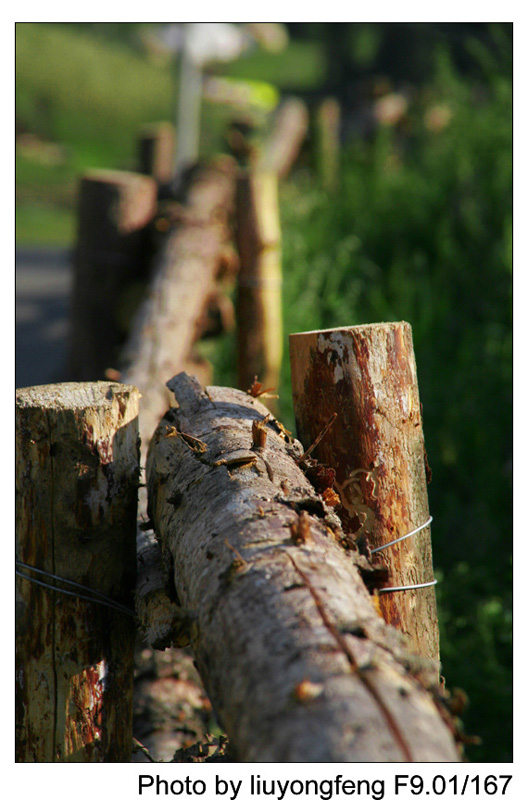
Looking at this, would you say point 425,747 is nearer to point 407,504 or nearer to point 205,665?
point 205,665

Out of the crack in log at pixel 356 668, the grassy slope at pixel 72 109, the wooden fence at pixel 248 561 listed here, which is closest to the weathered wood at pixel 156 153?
the wooden fence at pixel 248 561

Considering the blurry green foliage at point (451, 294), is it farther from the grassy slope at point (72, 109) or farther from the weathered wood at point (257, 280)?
the grassy slope at point (72, 109)

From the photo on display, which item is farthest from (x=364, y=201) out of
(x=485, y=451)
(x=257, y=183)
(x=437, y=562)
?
(x=437, y=562)

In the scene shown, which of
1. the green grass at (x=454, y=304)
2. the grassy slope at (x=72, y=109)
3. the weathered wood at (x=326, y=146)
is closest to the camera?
the green grass at (x=454, y=304)

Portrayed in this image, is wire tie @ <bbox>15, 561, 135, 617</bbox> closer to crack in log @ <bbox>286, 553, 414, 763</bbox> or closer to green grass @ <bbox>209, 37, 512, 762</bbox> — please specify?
crack in log @ <bbox>286, 553, 414, 763</bbox>

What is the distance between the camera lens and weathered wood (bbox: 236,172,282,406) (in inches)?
166

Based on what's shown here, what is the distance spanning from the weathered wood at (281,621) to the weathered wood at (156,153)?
17.8ft

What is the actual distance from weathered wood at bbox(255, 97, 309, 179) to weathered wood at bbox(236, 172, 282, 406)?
12.3ft

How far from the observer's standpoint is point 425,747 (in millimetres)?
796

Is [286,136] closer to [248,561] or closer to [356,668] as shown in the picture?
[248,561]

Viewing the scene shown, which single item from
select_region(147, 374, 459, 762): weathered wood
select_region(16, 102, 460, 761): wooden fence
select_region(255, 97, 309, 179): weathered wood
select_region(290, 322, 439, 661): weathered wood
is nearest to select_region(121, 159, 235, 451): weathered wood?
select_region(16, 102, 460, 761): wooden fence

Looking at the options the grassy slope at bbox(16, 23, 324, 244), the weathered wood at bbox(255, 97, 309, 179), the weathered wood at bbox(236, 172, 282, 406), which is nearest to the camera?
the weathered wood at bbox(236, 172, 282, 406)

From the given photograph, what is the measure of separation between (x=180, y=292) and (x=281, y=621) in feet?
9.11

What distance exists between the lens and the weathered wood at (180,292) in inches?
118
